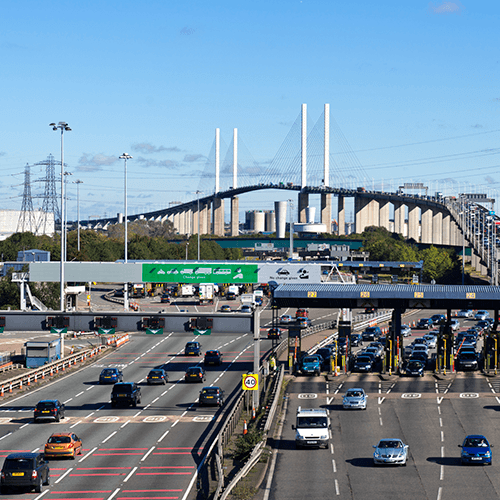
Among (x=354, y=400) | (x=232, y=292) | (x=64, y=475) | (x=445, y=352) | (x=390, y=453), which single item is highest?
(x=232, y=292)

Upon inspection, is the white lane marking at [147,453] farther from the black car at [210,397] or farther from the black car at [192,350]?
the black car at [192,350]

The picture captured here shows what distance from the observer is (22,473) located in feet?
101

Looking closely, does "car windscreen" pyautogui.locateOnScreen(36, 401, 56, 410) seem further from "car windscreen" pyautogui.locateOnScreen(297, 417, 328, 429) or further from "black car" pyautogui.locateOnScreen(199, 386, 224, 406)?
"car windscreen" pyautogui.locateOnScreen(297, 417, 328, 429)

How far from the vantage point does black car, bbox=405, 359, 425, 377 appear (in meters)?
62.0

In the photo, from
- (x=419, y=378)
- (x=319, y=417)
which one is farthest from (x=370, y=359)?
(x=319, y=417)

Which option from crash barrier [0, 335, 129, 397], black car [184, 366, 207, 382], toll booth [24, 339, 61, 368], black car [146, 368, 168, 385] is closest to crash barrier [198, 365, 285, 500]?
black car [184, 366, 207, 382]

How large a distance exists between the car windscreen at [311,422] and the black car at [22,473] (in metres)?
13.1

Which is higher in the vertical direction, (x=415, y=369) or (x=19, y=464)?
(x=19, y=464)

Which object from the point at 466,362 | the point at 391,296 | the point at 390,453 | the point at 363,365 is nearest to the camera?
the point at 390,453

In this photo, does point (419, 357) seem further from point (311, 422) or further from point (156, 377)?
point (311, 422)

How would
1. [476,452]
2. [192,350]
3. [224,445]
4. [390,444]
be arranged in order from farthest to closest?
[192,350] → [224,445] → [390,444] → [476,452]

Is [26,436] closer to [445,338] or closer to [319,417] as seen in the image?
[319,417]

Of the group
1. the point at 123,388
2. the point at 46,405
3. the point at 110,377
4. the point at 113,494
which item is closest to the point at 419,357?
the point at 110,377

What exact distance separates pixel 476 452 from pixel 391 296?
2710 centimetres
